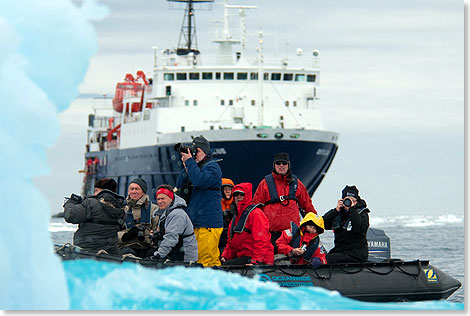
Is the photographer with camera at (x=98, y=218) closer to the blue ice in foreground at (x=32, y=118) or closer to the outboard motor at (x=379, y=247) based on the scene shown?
the blue ice in foreground at (x=32, y=118)

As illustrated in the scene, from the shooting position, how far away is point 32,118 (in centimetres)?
512

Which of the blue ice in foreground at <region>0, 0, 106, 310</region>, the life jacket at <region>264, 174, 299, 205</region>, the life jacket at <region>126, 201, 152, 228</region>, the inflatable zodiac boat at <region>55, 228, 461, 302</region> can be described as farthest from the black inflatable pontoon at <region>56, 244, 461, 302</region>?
the blue ice in foreground at <region>0, 0, 106, 310</region>

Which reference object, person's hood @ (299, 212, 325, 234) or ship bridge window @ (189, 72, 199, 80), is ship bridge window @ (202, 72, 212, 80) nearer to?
ship bridge window @ (189, 72, 199, 80)

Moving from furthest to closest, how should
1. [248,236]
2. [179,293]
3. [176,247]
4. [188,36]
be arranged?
[188,36]
[248,236]
[176,247]
[179,293]

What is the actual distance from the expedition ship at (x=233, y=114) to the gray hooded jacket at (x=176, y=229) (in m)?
18.6

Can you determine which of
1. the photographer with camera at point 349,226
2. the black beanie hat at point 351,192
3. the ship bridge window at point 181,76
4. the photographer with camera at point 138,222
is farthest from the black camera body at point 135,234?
the ship bridge window at point 181,76

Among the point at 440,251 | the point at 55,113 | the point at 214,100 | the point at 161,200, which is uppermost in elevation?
the point at 214,100

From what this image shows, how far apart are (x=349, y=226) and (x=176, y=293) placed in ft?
9.85

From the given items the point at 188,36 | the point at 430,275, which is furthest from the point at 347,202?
the point at 188,36

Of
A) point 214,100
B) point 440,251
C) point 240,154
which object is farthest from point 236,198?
point 214,100

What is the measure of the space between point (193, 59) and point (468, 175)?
23.4 metres

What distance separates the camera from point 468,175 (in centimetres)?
700

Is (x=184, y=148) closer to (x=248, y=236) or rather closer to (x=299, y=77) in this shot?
(x=248, y=236)

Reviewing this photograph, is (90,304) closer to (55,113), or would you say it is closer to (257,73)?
(55,113)
